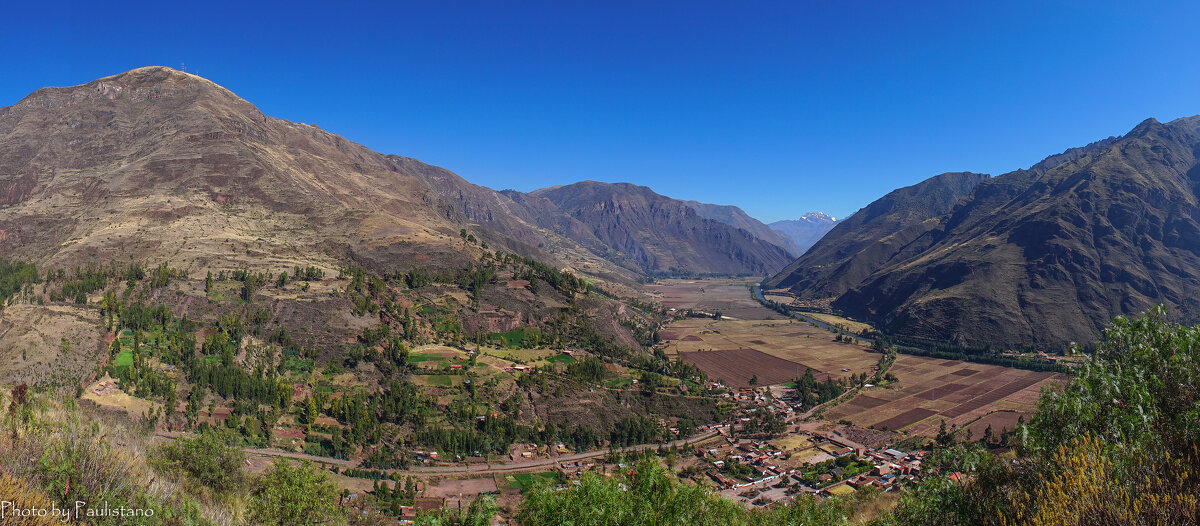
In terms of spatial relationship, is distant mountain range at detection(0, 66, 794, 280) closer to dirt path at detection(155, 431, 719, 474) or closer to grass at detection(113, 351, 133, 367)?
grass at detection(113, 351, 133, 367)

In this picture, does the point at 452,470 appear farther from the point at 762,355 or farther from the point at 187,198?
the point at 187,198

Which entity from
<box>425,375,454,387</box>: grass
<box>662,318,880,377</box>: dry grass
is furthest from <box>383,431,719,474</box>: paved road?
<box>662,318,880,377</box>: dry grass

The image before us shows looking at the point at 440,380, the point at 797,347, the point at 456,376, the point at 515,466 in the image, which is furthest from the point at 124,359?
the point at 797,347

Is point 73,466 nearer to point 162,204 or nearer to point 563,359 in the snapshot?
point 563,359

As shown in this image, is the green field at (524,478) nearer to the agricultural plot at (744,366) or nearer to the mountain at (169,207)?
the agricultural plot at (744,366)

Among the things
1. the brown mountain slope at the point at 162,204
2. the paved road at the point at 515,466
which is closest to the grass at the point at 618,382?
the paved road at the point at 515,466

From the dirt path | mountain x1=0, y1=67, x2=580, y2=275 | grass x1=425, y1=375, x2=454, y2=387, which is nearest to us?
the dirt path

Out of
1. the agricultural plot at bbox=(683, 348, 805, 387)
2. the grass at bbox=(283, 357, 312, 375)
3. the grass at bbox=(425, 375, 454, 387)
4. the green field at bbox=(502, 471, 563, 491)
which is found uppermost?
the grass at bbox=(283, 357, 312, 375)
